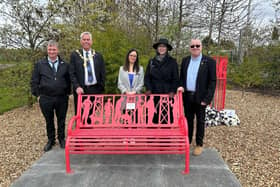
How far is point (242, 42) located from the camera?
1069 cm

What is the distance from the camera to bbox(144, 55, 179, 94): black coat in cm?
357

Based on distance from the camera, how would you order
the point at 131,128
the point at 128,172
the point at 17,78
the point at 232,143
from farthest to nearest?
the point at 17,78, the point at 232,143, the point at 131,128, the point at 128,172

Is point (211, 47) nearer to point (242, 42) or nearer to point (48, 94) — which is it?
point (242, 42)

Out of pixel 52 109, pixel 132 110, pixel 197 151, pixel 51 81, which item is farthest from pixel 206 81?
pixel 52 109

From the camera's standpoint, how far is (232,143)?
4172 millimetres

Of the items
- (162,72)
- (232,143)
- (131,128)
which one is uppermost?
(162,72)

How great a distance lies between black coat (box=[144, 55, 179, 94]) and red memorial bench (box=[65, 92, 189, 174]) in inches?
5.8

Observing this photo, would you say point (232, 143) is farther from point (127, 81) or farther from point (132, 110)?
point (127, 81)

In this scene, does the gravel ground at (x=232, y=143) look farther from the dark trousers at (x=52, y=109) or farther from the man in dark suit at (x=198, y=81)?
the man in dark suit at (x=198, y=81)

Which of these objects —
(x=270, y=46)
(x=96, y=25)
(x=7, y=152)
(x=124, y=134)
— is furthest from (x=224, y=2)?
(x=7, y=152)

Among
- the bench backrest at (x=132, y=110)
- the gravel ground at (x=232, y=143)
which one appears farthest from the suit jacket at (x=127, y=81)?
the gravel ground at (x=232, y=143)

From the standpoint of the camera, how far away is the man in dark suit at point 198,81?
3.32 metres

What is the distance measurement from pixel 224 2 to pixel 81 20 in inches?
200

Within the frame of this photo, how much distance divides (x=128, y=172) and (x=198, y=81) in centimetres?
156
